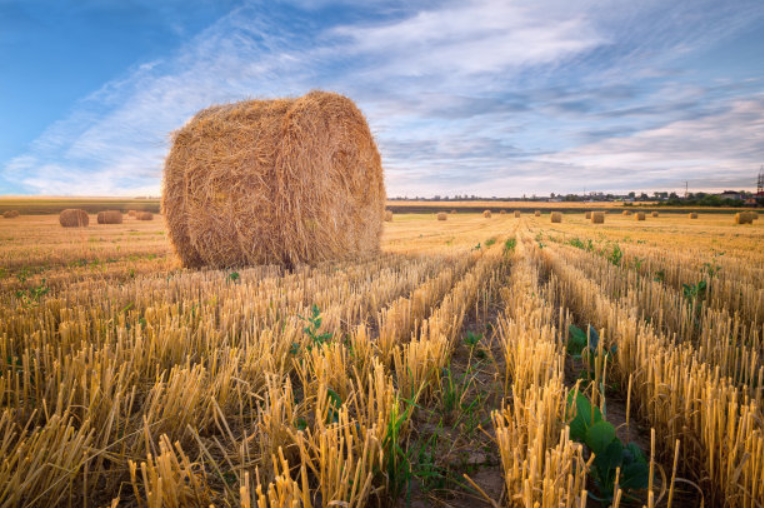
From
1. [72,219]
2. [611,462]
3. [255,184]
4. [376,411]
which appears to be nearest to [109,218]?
[72,219]

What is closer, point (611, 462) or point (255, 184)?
point (611, 462)

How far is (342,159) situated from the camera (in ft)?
26.9

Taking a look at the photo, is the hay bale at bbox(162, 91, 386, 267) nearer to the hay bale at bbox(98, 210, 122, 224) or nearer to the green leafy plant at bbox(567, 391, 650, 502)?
the green leafy plant at bbox(567, 391, 650, 502)

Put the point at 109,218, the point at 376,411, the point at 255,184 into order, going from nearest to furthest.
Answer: the point at 376,411 < the point at 255,184 < the point at 109,218

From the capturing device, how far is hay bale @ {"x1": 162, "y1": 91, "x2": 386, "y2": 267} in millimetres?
6957

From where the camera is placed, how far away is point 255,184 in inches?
276

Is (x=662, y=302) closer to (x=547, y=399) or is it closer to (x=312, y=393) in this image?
(x=547, y=399)

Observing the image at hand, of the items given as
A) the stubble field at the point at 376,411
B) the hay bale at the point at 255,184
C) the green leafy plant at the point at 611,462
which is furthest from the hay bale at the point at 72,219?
the green leafy plant at the point at 611,462

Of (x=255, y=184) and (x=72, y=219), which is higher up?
(x=255, y=184)

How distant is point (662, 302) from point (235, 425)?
3.94 metres

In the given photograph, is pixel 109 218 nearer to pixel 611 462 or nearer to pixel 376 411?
pixel 376 411

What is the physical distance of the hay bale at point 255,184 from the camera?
696 cm

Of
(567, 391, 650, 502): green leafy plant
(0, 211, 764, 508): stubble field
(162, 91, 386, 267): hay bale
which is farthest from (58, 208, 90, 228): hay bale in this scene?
(567, 391, 650, 502): green leafy plant

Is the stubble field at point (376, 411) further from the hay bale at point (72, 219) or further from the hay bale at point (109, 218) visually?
the hay bale at point (109, 218)
